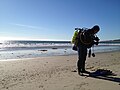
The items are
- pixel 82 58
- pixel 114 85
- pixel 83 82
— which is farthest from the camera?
pixel 82 58

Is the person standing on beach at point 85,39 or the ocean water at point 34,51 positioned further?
the ocean water at point 34,51

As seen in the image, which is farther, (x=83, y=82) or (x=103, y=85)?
(x=83, y=82)

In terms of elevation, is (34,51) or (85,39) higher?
(85,39)

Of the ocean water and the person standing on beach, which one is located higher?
the person standing on beach

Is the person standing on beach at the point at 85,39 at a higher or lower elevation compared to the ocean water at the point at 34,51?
higher

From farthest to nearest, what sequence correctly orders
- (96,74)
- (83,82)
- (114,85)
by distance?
(96,74) < (83,82) < (114,85)

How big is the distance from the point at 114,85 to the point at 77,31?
2897mm

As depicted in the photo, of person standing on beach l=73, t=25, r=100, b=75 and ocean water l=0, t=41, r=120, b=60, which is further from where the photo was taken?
ocean water l=0, t=41, r=120, b=60

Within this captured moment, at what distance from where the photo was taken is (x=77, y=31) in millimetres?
8086

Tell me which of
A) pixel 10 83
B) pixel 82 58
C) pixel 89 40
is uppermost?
→ pixel 89 40

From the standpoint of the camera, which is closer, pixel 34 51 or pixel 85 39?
pixel 85 39

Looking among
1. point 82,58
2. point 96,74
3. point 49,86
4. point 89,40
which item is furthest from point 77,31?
point 49,86

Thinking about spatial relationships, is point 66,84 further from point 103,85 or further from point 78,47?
point 78,47

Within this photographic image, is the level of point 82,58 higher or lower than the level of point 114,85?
higher
